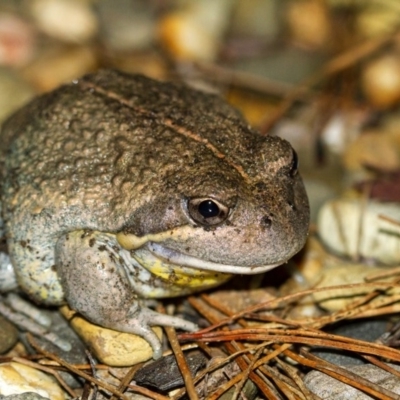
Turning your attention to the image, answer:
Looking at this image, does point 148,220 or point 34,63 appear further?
point 34,63

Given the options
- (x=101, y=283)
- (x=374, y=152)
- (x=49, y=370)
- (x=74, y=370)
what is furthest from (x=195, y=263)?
(x=374, y=152)

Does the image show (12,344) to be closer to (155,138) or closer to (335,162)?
(155,138)

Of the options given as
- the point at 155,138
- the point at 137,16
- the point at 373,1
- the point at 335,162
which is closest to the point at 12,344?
the point at 155,138

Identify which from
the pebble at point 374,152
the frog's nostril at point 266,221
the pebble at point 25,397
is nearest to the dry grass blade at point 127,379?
the pebble at point 25,397

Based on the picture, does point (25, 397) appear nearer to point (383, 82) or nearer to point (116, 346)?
point (116, 346)

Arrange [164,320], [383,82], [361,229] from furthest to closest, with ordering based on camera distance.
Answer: [383,82]
[361,229]
[164,320]

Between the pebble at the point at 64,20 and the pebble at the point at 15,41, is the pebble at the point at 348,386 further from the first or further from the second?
the pebble at the point at 64,20

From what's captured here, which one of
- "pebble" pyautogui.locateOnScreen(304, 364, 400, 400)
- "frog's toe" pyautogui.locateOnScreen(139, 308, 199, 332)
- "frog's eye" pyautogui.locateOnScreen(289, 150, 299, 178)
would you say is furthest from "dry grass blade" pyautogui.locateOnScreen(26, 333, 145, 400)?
"frog's eye" pyautogui.locateOnScreen(289, 150, 299, 178)
